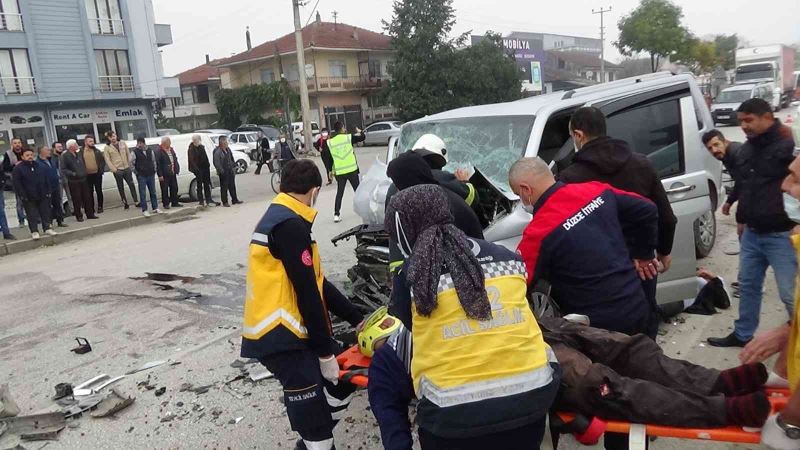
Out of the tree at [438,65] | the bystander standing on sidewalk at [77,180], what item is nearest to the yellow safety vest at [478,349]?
the bystander standing on sidewalk at [77,180]

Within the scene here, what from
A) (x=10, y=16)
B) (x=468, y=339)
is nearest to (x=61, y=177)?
(x=468, y=339)

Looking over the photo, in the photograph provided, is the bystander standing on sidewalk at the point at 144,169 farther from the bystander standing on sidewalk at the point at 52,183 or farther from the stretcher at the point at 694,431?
the stretcher at the point at 694,431

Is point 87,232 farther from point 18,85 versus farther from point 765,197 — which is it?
point 18,85

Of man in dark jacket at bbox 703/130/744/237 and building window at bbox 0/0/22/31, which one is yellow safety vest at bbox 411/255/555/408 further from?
building window at bbox 0/0/22/31

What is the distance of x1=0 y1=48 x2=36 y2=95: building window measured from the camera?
93.4 feet

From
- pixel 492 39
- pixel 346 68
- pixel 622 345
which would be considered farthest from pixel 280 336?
pixel 346 68

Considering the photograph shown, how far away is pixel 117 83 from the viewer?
3244 cm

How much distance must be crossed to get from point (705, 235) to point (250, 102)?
42201 millimetres

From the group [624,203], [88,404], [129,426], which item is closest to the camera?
[624,203]

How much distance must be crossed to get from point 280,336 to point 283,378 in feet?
0.87

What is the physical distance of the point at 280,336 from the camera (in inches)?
114

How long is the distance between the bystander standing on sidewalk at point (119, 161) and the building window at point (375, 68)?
36.3 meters

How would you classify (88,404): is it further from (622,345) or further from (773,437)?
(773,437)

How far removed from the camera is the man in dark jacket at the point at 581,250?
9.25 ft
